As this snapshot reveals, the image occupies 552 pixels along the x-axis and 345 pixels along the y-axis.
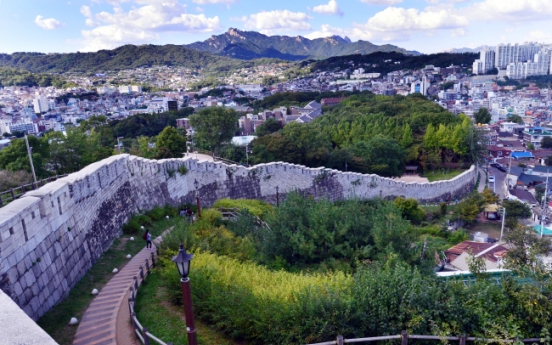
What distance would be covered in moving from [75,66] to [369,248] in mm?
158753

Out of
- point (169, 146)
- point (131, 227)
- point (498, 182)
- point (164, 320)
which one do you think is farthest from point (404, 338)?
point (498, 182)

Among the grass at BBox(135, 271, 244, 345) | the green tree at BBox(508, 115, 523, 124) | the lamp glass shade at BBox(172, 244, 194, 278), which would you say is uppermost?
the lamp glass shade at BBox(172, 244, 194, 278)

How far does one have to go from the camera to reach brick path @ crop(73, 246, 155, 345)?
636cm

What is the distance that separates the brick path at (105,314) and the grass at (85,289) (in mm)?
135

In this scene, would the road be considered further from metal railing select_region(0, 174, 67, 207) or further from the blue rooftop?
metal railing select_region(0, 174, 67, 207)

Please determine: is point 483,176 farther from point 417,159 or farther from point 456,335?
point 456,335

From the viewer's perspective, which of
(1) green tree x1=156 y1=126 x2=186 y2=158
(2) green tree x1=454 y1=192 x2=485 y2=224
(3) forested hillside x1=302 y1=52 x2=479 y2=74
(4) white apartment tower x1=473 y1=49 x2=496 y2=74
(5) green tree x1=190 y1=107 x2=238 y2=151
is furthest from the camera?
(3) forested hillside x1=302 y1=52 x2=479 y2=74

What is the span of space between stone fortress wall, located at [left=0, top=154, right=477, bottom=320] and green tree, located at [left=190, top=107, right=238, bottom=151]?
8.59 metres

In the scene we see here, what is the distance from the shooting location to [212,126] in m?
26.2

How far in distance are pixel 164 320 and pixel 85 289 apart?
2.58 m

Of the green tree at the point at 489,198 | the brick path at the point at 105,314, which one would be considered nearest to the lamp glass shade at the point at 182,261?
the brick path at the point at 105,314

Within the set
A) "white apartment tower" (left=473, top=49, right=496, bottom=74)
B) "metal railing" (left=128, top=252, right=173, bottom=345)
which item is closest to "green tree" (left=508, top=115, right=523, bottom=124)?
"white apartment tower" (left=473, top=49, right=496, bottom=74)

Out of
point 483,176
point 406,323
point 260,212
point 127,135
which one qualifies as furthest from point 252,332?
point 127,135

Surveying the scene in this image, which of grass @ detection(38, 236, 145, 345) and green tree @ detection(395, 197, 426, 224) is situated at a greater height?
grass @ detection(38, 236, 145, 345)
